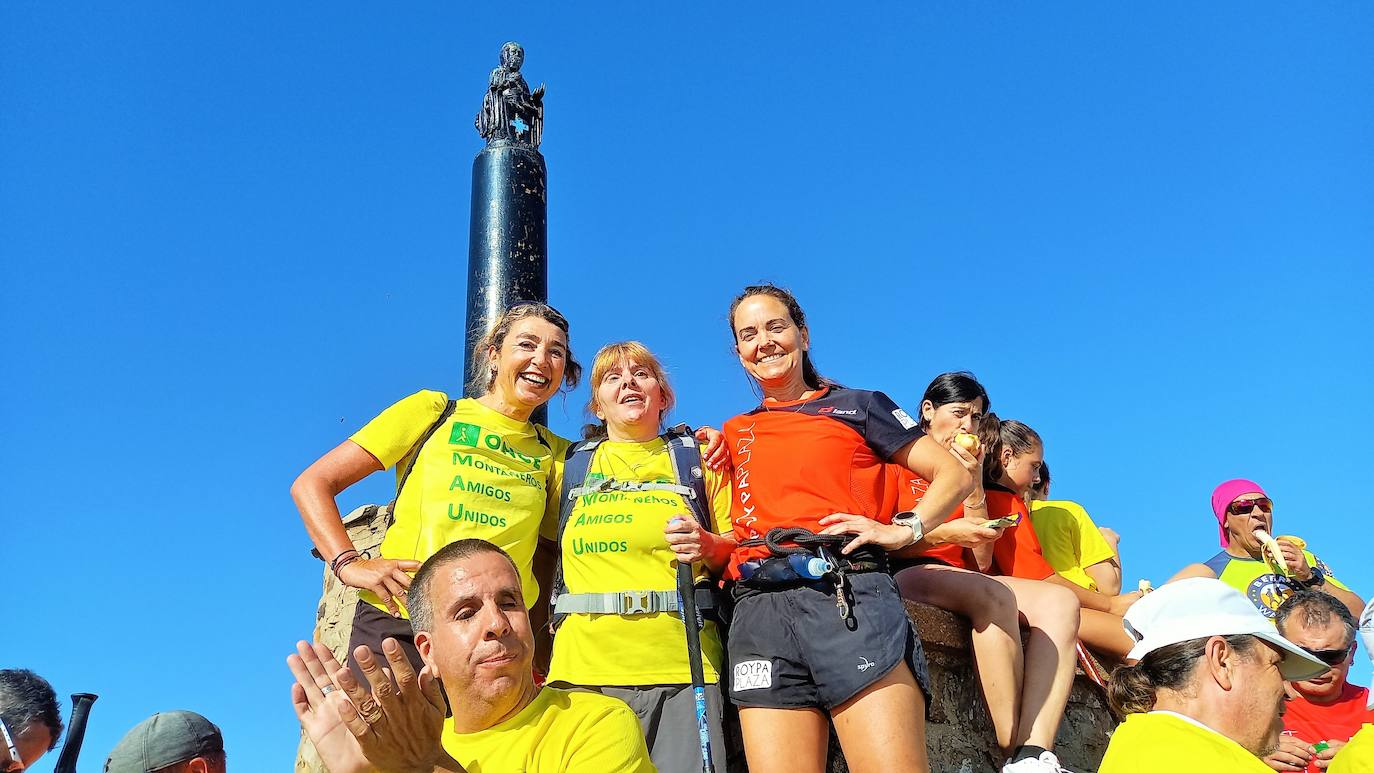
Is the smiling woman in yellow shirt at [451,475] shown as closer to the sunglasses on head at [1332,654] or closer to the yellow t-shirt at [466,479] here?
the yellow t-shirt at [466,479]

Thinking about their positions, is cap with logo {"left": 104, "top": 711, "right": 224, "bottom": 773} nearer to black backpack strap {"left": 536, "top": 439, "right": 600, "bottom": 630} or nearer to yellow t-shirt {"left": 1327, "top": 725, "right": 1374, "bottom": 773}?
black backpack strap {"left": 536, "top": 439, "right": 600, "bottom": 630}

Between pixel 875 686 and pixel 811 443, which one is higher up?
pixel 811 443

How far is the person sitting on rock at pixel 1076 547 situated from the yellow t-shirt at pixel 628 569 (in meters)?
2.28

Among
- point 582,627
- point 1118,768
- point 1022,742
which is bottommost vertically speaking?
point 1118,768

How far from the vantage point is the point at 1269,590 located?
5926 mm

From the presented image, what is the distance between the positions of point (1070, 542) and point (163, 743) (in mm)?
4185

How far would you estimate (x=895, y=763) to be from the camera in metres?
3.36

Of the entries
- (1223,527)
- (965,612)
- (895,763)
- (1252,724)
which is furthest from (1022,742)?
(1223,527)

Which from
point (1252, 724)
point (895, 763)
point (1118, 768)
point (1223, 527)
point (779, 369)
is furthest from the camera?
point (1223, 527)

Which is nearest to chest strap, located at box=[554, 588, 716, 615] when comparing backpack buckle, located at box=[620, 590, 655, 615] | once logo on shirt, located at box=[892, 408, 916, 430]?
backpack buckle, located at box=[620, 590, 655, 615]

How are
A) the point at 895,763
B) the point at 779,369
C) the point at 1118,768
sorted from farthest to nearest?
the point at 779,369 → the point at 895,763 → the point at 1118,768

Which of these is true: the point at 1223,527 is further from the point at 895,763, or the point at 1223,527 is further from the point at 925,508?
the point at 895,763

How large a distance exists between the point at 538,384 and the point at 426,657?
5.68 ft

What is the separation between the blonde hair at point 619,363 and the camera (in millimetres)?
4422
